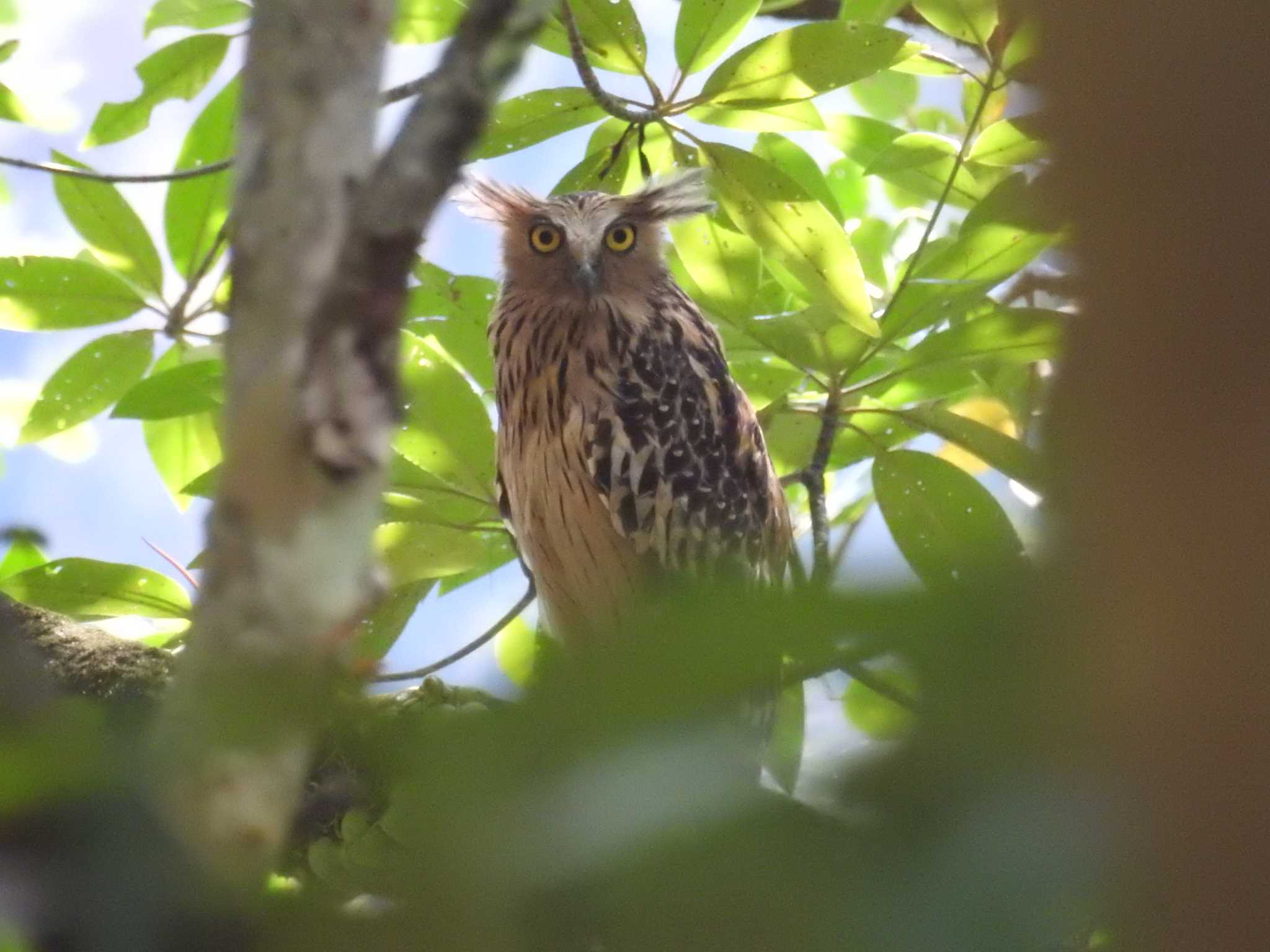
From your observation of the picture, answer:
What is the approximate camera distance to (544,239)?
3.57 m

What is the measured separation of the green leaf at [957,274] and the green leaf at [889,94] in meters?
1.22

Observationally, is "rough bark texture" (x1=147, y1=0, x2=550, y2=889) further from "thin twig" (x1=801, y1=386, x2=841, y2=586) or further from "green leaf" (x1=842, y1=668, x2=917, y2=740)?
"thin twig" (x1=801, y1=386, x2=841, y2=586)

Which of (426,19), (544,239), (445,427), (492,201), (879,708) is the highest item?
(492,201)

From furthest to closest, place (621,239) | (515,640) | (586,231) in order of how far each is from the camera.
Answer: (621,239), (586,231), (515,640)

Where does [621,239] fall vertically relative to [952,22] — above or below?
above

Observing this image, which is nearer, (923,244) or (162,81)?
(923,244)

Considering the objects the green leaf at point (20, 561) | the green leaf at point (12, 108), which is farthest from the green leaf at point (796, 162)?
the green leaf at point (20, 561)

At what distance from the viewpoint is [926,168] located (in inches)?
109

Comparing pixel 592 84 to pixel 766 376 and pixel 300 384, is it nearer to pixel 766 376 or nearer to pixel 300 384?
pixel 766 376

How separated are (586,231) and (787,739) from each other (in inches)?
111

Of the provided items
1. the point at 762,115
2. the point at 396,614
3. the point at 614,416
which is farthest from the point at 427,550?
the point at 762,115

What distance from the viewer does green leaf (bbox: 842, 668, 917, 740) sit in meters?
0.43

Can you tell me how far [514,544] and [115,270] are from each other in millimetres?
1147

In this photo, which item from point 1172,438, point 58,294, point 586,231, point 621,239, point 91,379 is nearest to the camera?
point 1172,438
